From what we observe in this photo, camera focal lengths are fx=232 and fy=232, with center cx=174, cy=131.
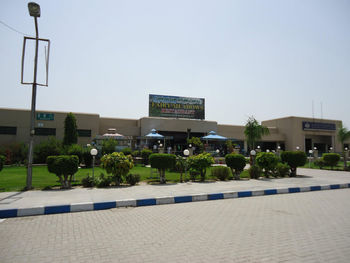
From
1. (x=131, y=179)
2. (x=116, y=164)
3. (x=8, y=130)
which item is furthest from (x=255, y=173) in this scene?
(x=8, y=130)

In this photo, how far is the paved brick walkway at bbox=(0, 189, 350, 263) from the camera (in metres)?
3.34

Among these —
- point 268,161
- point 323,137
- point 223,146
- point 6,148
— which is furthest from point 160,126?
point 323,137

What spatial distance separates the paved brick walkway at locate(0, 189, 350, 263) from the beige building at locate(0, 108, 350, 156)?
701 inches

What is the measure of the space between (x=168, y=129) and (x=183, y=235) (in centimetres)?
2726

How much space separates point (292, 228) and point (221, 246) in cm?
185

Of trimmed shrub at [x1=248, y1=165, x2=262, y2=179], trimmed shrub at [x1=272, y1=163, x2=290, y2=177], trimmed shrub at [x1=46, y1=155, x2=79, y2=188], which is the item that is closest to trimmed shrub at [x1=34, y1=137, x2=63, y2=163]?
trimmed shrub at [x1=46, y1=155, x2=79, y2=188]

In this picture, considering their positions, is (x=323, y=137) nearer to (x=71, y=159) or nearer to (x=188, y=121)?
(x=188, y=121)

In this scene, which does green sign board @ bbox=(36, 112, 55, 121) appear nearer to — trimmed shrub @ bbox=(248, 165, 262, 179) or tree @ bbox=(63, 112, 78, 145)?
tree @ bbox=(63, 112, 78, 145)

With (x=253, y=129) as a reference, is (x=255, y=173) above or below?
below

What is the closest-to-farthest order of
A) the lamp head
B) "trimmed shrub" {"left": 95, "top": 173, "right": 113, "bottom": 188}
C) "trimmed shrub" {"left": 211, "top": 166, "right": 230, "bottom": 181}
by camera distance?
1. the lamp head
2. "trimmed shrub" {"left": 95, "top": 173, "right": 113, "bottom": 188}
3. "trimmed shrub" {"left": 211, "top": 166, "right": 230, "bottom": 181}

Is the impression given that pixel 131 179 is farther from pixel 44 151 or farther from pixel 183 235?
pixel 44 151

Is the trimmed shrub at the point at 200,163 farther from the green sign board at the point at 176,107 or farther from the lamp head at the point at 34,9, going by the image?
the green sign board at the point at 176,107

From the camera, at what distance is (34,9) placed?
27.4 feet

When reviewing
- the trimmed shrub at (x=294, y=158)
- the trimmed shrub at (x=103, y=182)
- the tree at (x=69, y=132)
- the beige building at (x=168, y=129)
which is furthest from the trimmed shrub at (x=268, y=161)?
the tree at (x=69, y=132)
